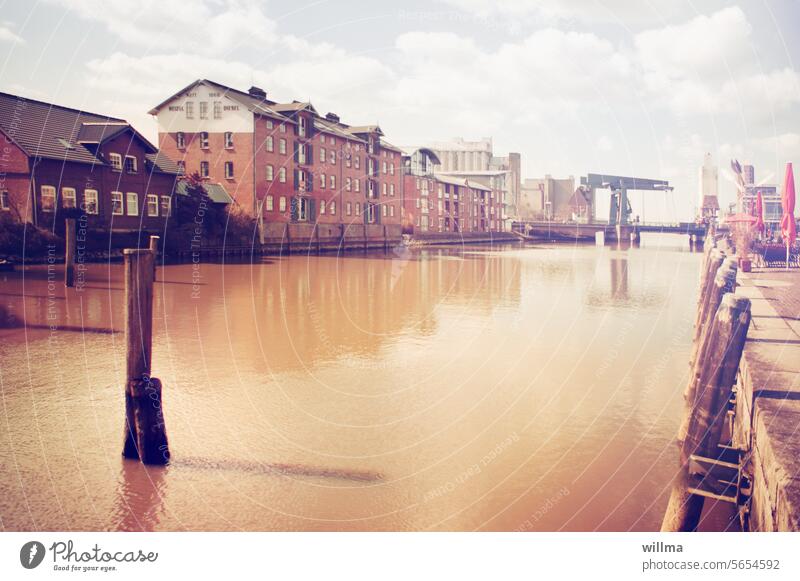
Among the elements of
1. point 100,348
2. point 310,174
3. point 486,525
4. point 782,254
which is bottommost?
point 486,525

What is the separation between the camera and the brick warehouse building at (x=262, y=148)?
44.8m

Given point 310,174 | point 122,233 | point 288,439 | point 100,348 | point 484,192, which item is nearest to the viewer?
point 288,439

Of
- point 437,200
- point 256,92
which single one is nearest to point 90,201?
point 256,92

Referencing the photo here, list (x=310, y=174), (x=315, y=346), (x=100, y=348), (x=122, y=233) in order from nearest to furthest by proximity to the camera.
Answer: (x=100, y=348) → (x=315, y=346) → (x=122, y=233) → (x=310, y=174)

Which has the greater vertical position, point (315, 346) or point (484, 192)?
point (484, 192)

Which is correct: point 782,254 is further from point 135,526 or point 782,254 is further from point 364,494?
point 135,526

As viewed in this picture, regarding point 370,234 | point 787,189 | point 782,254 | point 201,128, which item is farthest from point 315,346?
point 370,234

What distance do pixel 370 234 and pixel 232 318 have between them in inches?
1639

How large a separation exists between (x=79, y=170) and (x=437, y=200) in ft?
142

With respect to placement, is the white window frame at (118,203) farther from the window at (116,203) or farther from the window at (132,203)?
the window at (132,203)

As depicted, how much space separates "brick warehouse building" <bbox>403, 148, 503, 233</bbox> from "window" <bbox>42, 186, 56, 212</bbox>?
3879cm

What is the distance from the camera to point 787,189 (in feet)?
49.1

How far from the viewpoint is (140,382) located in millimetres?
7578

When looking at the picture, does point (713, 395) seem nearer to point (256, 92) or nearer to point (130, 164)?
point (130, 164)
